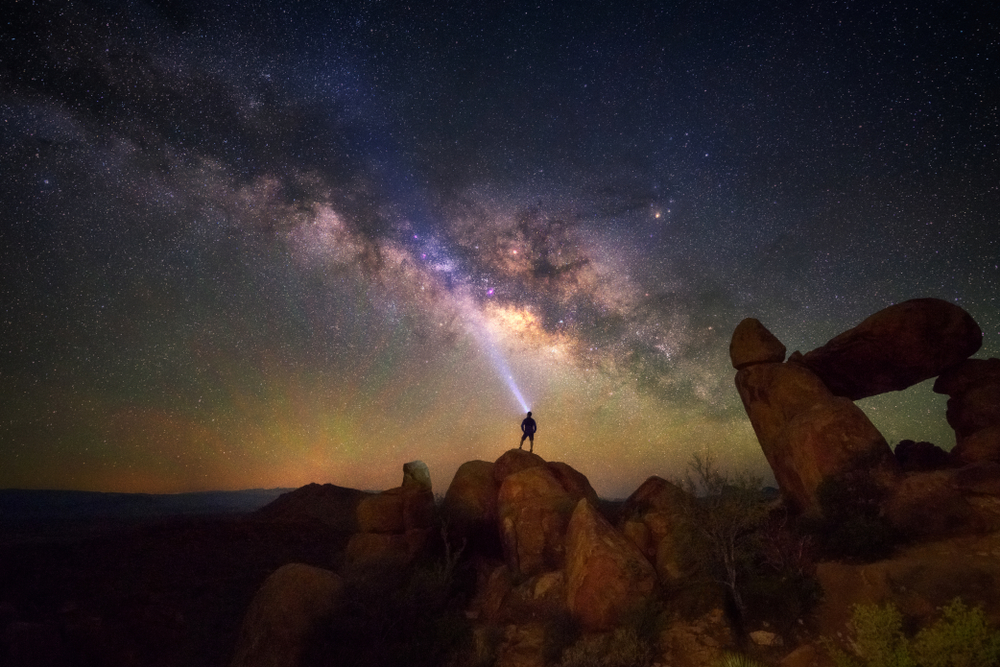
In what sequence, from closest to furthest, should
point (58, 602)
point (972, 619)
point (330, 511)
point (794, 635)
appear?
point (972, 619) → point (794, 635) → point (58, 602) → point (330, 511)

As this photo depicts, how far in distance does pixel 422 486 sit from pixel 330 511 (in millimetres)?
22455

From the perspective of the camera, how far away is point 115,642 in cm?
1378

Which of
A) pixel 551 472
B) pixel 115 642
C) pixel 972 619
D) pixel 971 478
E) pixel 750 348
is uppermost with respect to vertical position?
pixel 750 348

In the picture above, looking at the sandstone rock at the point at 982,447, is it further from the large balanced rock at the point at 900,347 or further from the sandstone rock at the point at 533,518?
the sandstone rock at the point at 533,518

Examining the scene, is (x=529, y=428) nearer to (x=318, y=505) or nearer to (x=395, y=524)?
(x=395, y=524)

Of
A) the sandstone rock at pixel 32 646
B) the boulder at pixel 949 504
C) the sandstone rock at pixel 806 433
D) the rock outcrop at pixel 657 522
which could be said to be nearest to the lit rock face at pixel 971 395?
the sandstone rock at pixel 806 433

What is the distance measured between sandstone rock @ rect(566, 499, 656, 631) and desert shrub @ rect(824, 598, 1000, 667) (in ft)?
17.0

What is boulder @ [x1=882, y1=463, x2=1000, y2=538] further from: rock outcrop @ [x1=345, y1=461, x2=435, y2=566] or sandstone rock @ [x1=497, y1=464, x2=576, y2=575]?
rock outcrop @ [x1=345, y1=461, x2=435, y2=566]

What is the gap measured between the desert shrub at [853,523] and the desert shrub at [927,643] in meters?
3.28

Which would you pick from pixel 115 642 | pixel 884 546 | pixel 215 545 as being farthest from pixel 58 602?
pixel 884 546

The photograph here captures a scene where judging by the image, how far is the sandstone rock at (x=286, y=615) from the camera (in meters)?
12.5

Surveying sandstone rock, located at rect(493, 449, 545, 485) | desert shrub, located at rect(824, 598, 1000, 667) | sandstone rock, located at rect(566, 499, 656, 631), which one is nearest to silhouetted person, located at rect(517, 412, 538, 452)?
sandstone rock, located at rect(493, 449, 545, 485)

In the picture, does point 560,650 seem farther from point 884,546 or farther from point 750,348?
point 750,348

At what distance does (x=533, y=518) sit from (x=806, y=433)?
37.1 ft
